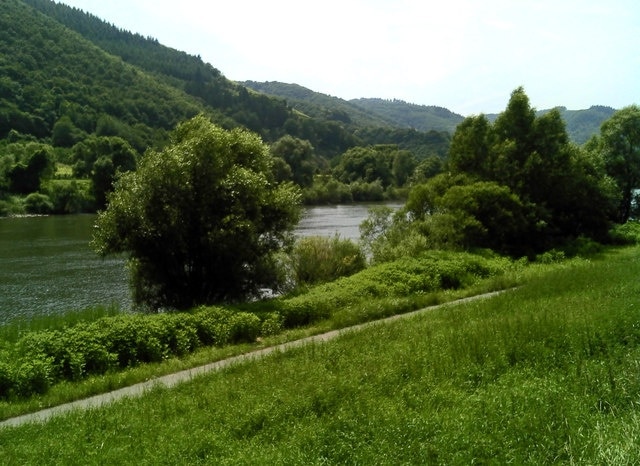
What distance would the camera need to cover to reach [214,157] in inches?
894

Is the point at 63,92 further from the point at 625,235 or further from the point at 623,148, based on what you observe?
the point at 625,235

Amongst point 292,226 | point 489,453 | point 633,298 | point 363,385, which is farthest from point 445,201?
point 489,453

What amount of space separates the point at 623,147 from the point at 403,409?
48216 millimetres

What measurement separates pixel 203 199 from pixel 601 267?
17801 mm

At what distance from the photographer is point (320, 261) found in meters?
28.1

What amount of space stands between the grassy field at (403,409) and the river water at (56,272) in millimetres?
18677

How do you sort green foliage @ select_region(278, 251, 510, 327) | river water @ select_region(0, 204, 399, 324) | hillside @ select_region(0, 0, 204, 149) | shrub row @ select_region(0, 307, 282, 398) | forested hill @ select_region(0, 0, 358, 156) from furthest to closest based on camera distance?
hillside @ select_region(0, 0, 204, 149), forested hill @ select_region(0, 0, 358, 156), river water @ select_region(0, 204, 399, 324), green foliage @ select_region(278, 251, 510, 327), shrub row @ select_region(0, 307, 282, 398)

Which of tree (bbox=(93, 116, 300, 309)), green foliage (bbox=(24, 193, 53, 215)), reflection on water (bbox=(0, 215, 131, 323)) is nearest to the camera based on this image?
tree (bbox=(93, 116, 300, 309))

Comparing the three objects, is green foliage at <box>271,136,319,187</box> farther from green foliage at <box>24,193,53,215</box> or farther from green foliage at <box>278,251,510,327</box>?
green foliage at <box>278,251,510,327</box>

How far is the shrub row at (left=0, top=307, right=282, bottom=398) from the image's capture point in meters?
12.0

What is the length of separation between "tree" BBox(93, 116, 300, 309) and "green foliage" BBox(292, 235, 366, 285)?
3456mm

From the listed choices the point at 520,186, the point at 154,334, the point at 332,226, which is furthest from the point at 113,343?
the point at 332,226

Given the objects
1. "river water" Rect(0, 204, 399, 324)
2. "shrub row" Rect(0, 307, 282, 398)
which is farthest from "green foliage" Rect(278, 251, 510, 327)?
"river water" Rect(0, 204, 399, 324)

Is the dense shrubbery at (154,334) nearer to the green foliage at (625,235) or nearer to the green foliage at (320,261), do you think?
the green foliage at (320,261)
